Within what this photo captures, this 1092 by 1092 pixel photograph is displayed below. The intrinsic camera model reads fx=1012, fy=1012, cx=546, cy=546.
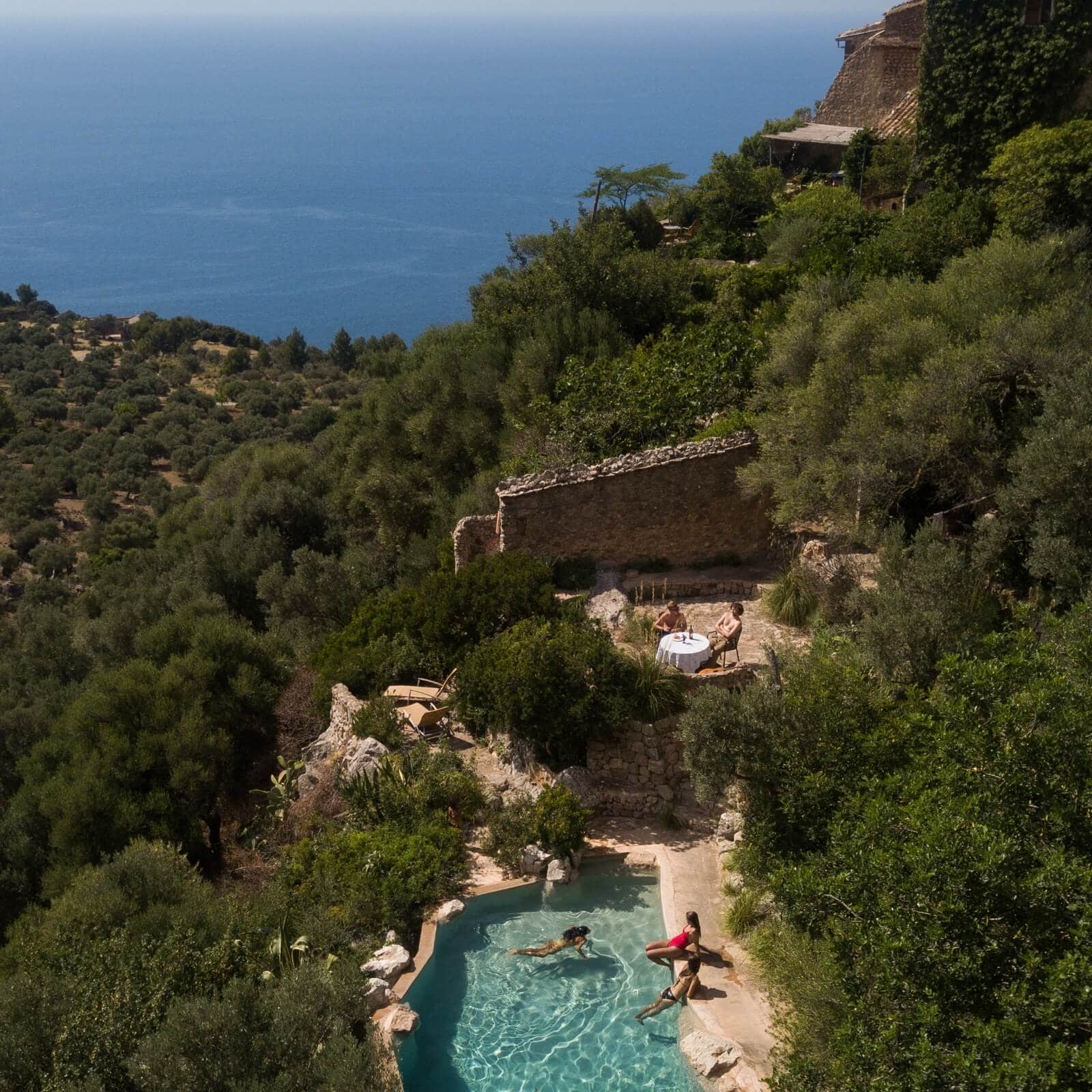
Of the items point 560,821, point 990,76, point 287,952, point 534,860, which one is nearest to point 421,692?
point 560,821

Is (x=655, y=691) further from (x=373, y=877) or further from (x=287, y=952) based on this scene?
(x=287, y=952)

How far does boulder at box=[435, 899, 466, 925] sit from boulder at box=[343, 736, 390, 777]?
7.63 feet

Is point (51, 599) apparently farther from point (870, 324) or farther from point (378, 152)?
point (378, 152)

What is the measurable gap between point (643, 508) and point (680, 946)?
7579mm

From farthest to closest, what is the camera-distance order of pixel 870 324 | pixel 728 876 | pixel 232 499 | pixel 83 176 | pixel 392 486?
pixel 83 176
pixel 232 499
pixel 392 486
pixel 870 324
pixel 728 876

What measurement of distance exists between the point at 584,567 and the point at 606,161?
152580mm

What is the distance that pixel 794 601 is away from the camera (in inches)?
540

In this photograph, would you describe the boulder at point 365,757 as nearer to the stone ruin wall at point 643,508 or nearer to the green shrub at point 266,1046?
the green shrub at point 266,1046

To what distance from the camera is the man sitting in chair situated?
484 inches

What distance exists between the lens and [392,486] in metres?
22.8

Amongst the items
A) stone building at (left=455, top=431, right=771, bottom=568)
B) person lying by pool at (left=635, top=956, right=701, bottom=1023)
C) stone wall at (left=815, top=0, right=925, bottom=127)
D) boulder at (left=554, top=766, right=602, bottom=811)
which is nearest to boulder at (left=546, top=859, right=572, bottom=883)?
boulder at (left=554, top=766, right=602, bottom=811)

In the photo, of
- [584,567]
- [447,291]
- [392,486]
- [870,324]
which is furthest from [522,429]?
[447,291]

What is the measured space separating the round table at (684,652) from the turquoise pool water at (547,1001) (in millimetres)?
2554

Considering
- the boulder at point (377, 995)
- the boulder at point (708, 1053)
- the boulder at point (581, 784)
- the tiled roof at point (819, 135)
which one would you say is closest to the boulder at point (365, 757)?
the boulder at point (581, 784)
